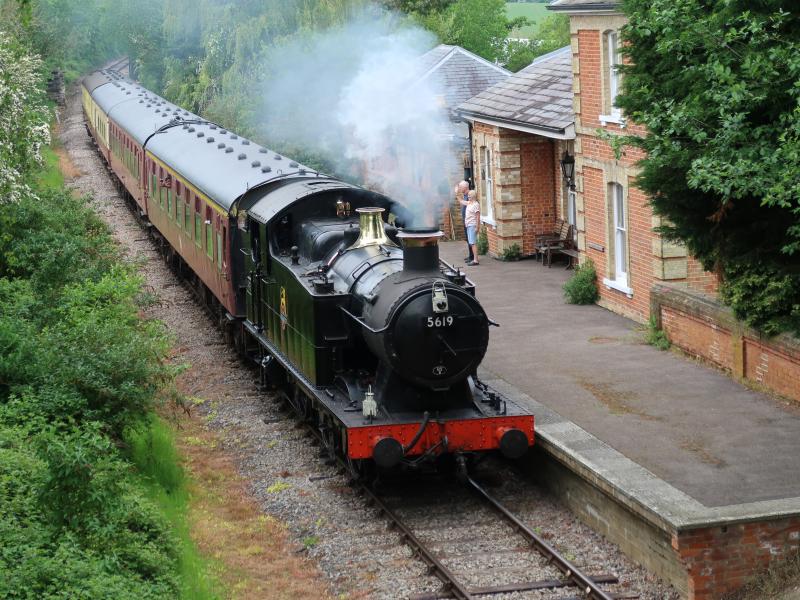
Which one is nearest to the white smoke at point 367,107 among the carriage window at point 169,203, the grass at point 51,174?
the carriage window at point 169,203

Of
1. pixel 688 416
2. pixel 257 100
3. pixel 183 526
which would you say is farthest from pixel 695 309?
pixel 257 100

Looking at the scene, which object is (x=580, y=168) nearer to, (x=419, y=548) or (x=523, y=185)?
(x=523, y=185)

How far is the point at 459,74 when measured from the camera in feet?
97.7

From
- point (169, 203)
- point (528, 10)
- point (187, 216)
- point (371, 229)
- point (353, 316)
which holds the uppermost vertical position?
point (528, 10)

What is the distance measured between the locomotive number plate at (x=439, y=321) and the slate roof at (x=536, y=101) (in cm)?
955

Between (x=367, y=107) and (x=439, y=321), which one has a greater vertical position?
(x=367, y=107)

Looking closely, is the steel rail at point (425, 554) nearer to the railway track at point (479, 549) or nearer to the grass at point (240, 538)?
the railway track at point (479, 549)

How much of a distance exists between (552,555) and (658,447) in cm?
208

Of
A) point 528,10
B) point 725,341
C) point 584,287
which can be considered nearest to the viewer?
point 725,341

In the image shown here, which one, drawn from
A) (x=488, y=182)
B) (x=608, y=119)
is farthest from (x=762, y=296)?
(x=488, y=182)

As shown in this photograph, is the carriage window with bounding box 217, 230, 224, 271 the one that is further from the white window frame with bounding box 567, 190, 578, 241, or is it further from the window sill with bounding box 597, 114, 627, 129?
the white window frame with bounding box 567, 190, 578, 241

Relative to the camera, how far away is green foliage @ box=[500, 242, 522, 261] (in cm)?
2366

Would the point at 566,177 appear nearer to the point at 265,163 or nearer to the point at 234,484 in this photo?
the point at 265,163

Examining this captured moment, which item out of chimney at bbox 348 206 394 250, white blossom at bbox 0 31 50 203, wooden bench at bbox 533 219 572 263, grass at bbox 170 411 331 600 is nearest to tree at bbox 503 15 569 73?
wooden bench at bbox 533 219 572 263
